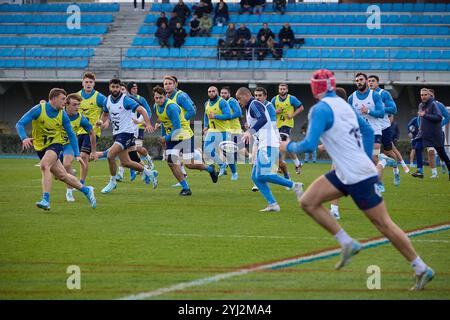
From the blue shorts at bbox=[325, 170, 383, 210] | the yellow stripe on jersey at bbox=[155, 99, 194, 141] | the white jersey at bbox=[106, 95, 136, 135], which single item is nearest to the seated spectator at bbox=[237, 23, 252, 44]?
the yellow stripe on jersey at bbox=[155, 99, 194, 141]

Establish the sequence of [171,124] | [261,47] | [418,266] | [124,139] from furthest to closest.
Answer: [261,47] → [171,124] → [124,139] → [418,266]

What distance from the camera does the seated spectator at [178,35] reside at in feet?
127

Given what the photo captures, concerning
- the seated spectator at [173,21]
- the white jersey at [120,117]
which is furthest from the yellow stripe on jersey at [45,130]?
the seated spectator at [173,21]

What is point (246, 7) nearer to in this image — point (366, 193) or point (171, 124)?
point (171, 124)

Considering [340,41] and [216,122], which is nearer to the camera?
[216,122]

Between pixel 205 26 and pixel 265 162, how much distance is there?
25709 mm

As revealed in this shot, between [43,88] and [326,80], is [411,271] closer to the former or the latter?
[326,80]

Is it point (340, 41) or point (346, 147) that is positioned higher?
point (340, 41)

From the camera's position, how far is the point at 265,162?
574 inches

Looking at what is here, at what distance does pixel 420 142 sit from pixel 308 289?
55.4ft

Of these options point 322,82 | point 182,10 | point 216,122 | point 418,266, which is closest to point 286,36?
point 182,10

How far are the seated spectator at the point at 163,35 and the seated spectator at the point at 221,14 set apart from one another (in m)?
2.52
